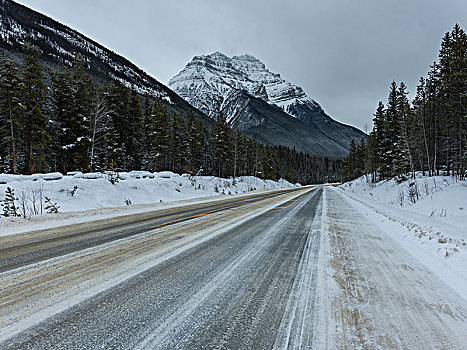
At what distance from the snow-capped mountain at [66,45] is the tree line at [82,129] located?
276ft

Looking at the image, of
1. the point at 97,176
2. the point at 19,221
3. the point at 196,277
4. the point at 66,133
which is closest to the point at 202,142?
the point at 66,133

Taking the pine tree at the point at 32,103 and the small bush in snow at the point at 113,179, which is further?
the pine tree at the point at 32,103

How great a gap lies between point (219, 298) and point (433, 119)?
104ft

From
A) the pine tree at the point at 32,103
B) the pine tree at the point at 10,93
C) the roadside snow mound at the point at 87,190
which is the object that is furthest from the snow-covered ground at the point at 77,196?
the pine tree at the point at 10,93

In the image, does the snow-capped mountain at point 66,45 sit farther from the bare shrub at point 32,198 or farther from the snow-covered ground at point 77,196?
the bare shrub at point 32,198

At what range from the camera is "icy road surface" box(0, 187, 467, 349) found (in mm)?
1545

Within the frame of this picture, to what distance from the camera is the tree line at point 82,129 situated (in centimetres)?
1786

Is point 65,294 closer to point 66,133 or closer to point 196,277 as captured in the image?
point 196,277

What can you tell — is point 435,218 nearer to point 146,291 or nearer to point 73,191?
point 146,291

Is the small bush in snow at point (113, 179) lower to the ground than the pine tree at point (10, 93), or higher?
lower

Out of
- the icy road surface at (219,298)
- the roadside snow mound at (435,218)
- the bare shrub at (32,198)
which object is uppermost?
the bare shrub at (32,198)

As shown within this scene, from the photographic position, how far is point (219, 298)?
2.09m

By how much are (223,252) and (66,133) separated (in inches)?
978

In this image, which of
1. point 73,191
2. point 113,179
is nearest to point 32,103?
point 113,179
